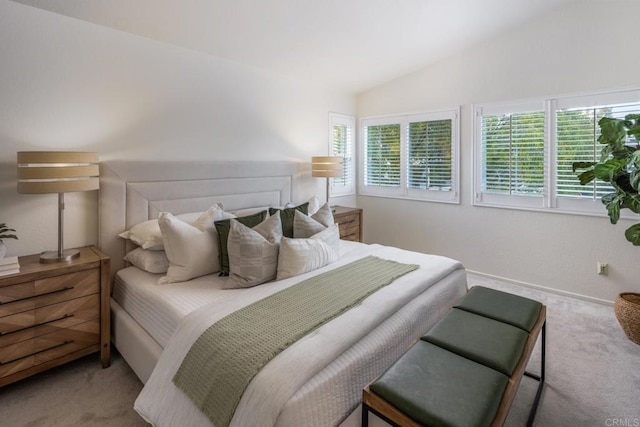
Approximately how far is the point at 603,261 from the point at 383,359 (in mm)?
3012

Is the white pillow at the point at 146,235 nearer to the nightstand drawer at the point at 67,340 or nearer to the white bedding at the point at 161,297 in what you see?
the white bedding at the point at 161,297

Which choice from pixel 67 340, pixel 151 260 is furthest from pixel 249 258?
pixel 67 340

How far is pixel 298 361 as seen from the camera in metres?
1.38

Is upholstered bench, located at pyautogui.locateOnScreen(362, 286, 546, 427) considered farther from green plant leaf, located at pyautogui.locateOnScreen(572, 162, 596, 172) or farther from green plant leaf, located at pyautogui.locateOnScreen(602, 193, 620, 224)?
green plant leaf, located at pyautogui.locateOnScreen(572, 162, 596, 172)

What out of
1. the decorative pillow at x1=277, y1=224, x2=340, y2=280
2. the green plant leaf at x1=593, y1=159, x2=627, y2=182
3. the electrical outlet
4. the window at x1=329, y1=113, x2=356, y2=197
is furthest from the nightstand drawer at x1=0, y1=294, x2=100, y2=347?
the electrical outlet

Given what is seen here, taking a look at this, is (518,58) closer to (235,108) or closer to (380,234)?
(380,234)

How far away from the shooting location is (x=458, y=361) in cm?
149

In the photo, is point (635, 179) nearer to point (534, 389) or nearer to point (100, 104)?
point (534, 389)

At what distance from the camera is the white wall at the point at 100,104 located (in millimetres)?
2266

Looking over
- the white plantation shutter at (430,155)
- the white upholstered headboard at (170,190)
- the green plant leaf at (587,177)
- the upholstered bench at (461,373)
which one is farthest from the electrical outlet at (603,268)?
the white upholstered headboard at (170,190)

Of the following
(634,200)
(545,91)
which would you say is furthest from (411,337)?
(545,91)

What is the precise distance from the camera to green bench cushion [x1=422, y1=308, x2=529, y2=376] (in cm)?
152

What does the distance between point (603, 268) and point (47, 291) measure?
460 cm

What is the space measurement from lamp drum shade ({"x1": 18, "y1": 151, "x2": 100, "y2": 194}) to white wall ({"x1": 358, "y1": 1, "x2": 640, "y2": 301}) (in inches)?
146
